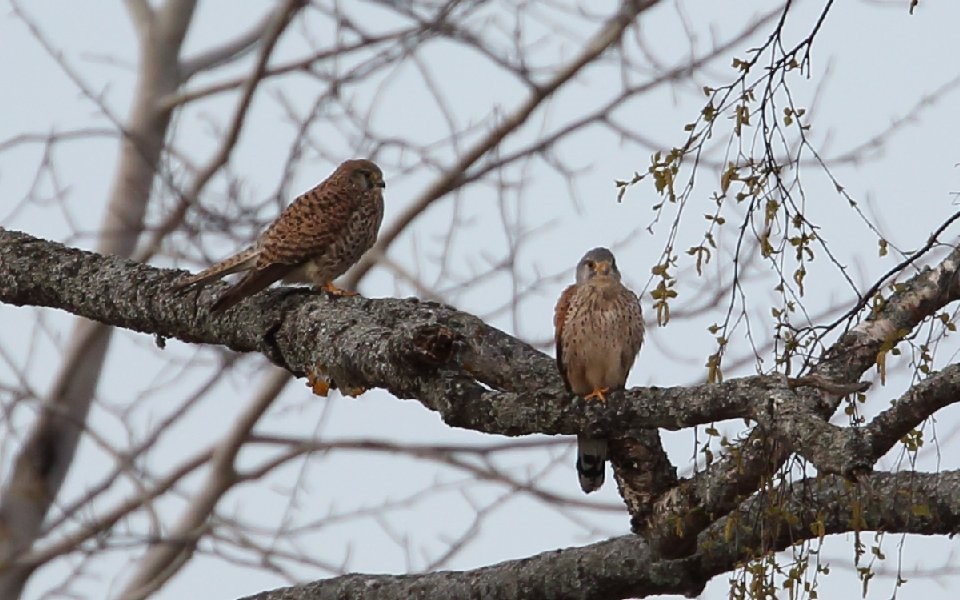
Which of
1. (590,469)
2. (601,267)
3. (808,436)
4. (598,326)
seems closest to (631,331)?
(598,326)

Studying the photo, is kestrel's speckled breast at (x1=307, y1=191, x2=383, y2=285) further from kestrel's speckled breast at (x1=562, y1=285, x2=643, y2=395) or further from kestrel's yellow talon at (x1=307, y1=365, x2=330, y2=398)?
kestrel's yellow talon at (x1=307, y1=365, x2=330, y2=398)

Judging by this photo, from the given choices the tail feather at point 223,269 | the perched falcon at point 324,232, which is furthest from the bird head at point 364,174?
the tail feather at point 223,269

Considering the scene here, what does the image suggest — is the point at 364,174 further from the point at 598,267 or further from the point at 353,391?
the point at 353,391

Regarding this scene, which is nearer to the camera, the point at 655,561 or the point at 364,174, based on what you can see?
the point at 655,561

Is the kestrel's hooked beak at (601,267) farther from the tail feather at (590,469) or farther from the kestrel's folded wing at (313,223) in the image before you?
the kestrel's folded wing at (313,223)

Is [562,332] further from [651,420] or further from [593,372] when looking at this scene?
[651,420]

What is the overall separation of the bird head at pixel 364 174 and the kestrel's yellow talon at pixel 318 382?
2.38m

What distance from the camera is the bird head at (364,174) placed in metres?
6.30

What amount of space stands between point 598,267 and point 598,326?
1.01 ft

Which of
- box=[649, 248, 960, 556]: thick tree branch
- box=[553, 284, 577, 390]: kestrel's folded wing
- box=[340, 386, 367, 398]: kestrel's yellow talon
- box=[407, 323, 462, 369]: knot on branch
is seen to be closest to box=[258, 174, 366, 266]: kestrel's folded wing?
box=[553, 284, 577, 390]: kestrel's folded wing

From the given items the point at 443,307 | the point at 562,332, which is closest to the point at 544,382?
the point at 443,307

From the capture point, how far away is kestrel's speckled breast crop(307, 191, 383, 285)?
18.9 feet

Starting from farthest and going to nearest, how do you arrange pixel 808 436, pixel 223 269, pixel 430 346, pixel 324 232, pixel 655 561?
pixel 324 232, pixel 223 269, pixel 655 561, pixel 430 346, pixel 808 436

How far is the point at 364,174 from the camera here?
636 centimetres
